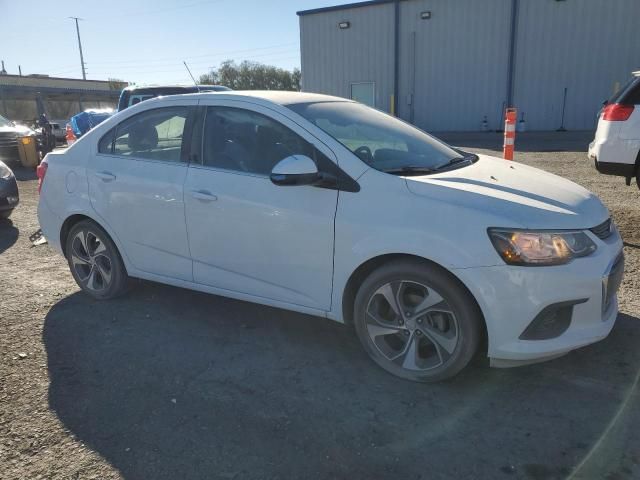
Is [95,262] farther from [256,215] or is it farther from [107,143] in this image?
[256,215]

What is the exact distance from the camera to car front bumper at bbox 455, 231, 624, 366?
2.62 meters

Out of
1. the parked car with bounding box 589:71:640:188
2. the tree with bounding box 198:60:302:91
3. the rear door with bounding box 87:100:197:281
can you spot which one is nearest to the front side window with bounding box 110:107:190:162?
the rear door with bounding box 87:100:197:281

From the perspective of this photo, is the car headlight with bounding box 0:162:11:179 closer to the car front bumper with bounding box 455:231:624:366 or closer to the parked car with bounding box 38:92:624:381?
the parked car with bounding box 38:92:624:381

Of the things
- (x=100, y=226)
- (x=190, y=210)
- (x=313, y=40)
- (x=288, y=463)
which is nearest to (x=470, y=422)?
(x=288, y=463)

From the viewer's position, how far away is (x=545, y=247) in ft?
8.65

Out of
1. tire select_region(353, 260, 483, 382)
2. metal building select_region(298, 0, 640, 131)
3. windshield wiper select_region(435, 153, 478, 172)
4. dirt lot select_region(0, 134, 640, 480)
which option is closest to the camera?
dirt lot select_region(0, 134, 640, 480)

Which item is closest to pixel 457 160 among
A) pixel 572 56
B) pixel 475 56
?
pixel 572 56

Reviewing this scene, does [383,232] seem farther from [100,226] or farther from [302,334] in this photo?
[100,226]

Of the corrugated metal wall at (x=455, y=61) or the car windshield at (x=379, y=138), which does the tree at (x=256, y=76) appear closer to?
the corrugated metal wall at (x=455, y=61)

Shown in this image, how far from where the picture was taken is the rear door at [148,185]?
3.74 metres

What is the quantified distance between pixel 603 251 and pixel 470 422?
1171 mm

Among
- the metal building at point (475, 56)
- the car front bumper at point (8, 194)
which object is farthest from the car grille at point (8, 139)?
the metal building at point (475, 56)

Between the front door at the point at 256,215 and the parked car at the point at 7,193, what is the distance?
4852 millimetres

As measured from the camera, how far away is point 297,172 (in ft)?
9.80
